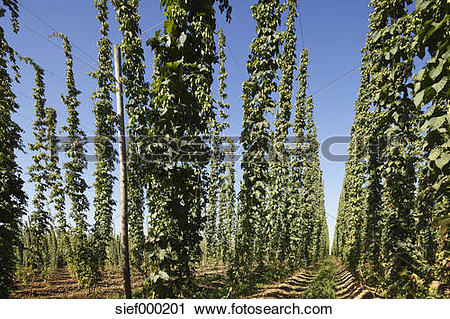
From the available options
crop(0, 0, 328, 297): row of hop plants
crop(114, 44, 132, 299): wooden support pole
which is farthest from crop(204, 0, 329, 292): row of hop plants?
crop(114, 44, 132, 299): wooden support pole

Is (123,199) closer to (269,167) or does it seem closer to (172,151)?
(172,151)

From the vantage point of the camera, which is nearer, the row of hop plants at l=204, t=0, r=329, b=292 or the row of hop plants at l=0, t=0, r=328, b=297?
the row of hop plants at l=0, t=0, r=328, b=297

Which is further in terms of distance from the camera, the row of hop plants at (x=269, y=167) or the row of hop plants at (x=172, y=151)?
the row of hop plants at (x=269, y=167)

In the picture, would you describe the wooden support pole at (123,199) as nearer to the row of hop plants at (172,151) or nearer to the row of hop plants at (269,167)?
the row of hop plants at (172,151)

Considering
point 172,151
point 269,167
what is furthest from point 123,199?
point 269,167

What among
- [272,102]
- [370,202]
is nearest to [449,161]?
[272,102]

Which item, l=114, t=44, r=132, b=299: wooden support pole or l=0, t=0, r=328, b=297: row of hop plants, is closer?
l=0, t=0, r=328, b=297: row of hop plants

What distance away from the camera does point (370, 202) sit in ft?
31.2

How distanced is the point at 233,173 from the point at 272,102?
42.7 feet

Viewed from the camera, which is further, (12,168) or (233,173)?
(233,173)

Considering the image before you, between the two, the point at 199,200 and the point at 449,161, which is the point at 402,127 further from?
the point at 199,200

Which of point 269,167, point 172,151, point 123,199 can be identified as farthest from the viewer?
point 269,167

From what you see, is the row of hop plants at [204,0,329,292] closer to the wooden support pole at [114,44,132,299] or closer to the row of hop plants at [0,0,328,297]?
the row of hop plants at [0,0,328,297]

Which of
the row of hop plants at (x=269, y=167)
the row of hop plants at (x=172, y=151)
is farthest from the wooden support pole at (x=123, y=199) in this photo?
the row of hop plants at (x=269, y=167)
